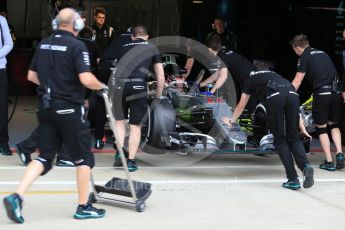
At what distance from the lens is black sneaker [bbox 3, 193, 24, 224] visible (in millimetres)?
5848

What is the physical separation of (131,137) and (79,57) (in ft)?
8.56

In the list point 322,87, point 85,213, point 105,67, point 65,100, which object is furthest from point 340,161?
point 65,100

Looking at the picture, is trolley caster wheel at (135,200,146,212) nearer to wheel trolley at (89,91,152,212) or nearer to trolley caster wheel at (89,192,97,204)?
wheel trolley at (89,91,152,212)

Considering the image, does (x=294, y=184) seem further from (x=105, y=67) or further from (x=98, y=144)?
(x=98, y=144)

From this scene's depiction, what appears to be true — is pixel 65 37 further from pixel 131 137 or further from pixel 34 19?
pixel 34 19

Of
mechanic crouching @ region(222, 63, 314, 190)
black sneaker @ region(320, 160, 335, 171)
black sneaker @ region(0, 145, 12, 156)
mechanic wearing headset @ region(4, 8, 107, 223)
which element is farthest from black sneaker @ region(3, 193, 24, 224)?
black sneaker @ region(320, 160, 335, 171)

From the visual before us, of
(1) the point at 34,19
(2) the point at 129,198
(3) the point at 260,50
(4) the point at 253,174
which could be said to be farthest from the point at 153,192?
(1) the point at 34,19

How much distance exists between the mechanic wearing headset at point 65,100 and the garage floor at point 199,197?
466 mm

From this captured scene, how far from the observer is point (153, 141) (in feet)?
28.6

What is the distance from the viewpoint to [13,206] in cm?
586

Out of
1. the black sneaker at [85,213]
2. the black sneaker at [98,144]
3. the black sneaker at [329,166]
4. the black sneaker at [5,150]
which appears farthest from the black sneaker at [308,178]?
the black sneaker at [5,150]

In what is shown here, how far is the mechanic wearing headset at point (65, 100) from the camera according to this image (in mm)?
6035

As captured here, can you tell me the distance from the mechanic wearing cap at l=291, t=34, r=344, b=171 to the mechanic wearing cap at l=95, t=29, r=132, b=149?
2.30 meters

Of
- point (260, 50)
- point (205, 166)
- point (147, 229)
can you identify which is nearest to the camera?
point (147, 229)
